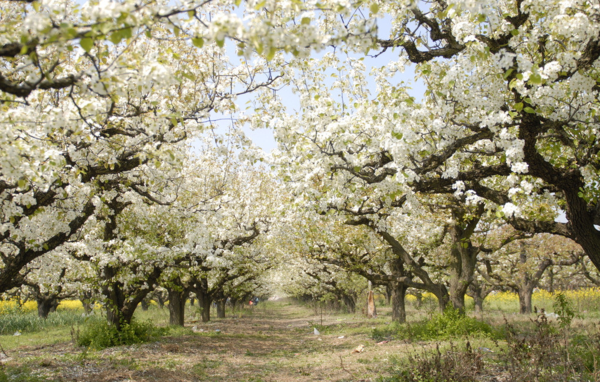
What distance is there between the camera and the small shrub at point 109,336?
13.4m

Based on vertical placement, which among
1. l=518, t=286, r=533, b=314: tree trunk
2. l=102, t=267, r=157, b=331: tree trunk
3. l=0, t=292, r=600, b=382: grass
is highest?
l=102, t=267, r=157, b=331: tree trunk

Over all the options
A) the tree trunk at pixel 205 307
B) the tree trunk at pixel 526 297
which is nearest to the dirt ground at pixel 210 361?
the tree trunk at pixel 205 307

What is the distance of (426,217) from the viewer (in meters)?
14.5

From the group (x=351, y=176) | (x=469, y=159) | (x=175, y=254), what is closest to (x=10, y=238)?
(x=175, y=254)

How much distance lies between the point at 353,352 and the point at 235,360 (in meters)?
3.82

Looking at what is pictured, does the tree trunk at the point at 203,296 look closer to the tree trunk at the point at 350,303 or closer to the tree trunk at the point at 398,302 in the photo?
the tree trunk at the point at 398,302

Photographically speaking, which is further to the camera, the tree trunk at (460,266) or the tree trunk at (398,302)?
the tree trunk at (398,302)

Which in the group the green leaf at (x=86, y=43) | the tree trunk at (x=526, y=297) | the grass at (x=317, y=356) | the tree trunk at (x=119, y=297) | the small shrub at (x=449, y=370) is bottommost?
the tree trunk at (x=526, y=297)

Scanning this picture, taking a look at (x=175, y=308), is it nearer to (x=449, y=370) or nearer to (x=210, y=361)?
(x=210, y=361)

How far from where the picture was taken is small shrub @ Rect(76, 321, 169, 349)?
13.4 metres

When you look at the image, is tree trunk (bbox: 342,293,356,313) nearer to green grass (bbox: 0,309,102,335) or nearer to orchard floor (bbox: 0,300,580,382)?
orchard floor (bbox: 0,300,580,382)

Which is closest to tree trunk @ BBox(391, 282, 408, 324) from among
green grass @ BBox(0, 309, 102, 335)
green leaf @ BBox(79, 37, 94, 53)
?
green grass @ BBox(0, 309, 102, 335)

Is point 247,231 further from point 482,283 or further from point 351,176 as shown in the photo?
point 482,283

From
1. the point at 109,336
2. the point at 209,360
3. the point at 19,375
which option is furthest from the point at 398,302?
the point at 19,375
